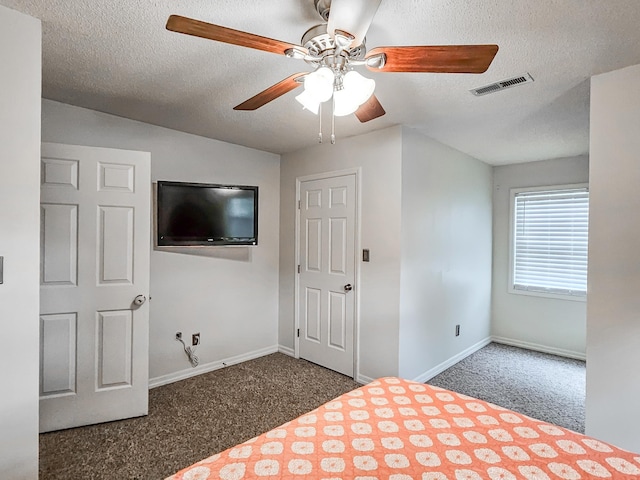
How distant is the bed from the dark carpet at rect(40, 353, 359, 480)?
4.16ft

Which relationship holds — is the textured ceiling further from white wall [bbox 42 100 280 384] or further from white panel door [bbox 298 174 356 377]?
white panel door [bbox 298 174 356 377]

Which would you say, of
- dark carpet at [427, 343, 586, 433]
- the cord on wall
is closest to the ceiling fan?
the cord on wall

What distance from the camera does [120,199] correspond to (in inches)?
101

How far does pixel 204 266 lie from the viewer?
11.4 feet

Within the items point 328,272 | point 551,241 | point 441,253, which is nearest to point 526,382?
point 441,253

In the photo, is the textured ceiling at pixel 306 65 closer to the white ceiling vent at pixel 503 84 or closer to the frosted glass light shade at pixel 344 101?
the white ceiling vent at pixel 503 84

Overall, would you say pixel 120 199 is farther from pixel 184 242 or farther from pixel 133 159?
pixel 184 242

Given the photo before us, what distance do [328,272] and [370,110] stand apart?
2.05 metres

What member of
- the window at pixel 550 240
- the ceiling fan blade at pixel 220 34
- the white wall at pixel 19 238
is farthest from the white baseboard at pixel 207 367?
the window at pixel 550 240

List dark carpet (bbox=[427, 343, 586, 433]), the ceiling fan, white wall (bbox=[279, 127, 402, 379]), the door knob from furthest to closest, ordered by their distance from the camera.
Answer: white wall (bbox=[279, 127, 402, 379]) < dark carpet (bbox=[427, 343, 586, 433]) < the door knob < the ceiling fan

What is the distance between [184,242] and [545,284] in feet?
13.6

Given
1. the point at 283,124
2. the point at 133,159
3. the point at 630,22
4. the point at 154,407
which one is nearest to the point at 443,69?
the point at 630,22

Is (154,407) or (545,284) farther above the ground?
(545,284)

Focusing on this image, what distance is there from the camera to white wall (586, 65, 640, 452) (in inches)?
75.2
